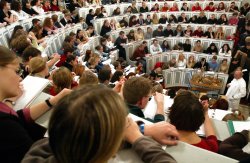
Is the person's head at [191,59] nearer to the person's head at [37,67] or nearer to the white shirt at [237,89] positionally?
the white shirt at [237,89]

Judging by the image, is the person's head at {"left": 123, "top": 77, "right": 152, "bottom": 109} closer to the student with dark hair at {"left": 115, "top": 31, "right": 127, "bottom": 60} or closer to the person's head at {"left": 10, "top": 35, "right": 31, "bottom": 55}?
the person's head at {"left": 10, "top": 35, "right": 31, "bottom": 55}

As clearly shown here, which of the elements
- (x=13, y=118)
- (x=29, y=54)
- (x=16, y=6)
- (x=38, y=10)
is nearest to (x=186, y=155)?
(x=13, y=118)

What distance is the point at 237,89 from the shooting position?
7.46m

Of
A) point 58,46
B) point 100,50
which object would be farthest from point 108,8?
point 58,46

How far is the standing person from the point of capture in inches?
292

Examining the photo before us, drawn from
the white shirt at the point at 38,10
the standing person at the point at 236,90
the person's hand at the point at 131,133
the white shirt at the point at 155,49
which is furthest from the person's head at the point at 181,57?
the person's hand at the point at 131,133

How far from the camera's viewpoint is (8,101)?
1.84 meters

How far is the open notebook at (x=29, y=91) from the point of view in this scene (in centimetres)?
190

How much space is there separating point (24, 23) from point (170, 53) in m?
5.73

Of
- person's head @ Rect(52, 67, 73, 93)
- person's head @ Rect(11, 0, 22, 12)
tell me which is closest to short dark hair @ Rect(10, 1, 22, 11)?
person's head @ Rect(11, 0, 22, 12)

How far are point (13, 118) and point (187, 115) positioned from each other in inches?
44.5

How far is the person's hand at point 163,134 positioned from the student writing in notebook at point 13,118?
63cm

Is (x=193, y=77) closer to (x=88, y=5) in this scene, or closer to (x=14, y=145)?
(x=88, y=5)

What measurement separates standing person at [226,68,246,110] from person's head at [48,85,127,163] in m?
7.21
